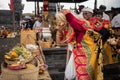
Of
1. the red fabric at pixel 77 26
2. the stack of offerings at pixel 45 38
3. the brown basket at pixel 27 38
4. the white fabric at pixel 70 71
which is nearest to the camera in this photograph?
the red fabric at pixel 77 26

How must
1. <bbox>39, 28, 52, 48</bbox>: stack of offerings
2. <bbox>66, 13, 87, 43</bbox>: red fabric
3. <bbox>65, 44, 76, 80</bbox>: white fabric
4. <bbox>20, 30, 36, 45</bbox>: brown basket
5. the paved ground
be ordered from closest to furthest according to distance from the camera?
1. <bbox>66, 13, 87, 43</bbox>: red fabric
2. <bbox>65, 44, 76, 80</bbox>: white fabric
3. the paved ground
4. <bbox>39, 28, 52, 48</bbox>: stack of offerings
5. <bbox>20, 30, 36, 45</bbox>: brown basket

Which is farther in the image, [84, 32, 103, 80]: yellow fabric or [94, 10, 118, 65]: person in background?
[94, 10, 118, 65]: person in background

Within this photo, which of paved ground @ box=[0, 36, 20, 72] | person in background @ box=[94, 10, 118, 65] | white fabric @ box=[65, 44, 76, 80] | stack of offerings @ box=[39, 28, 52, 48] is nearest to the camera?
white fabric @ box=[65, 44, 76, 80]

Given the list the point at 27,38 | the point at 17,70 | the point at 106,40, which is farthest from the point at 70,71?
the point at 27,38

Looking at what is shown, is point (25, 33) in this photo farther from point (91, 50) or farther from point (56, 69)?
point (91, 50)

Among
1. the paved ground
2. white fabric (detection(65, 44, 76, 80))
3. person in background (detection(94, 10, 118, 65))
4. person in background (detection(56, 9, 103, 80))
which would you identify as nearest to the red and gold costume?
person in background (detection(56, 9, 103, 80))

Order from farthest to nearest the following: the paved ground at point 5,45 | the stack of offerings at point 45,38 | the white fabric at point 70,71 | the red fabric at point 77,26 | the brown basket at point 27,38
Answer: the brown basket at point 27,38
the stack of offerings at point 45,38
the paved ground at point 5,45
the white fabric at point 70,71
the red fabric at point 77,26

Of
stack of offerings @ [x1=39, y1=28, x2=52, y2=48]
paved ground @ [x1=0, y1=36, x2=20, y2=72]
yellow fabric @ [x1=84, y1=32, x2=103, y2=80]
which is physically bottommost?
stack of offerings @ [x1=39, y1=28, x2=52, y2=48]

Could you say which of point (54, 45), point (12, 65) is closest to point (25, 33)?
point (54, 45)

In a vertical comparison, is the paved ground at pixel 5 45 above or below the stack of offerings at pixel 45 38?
above

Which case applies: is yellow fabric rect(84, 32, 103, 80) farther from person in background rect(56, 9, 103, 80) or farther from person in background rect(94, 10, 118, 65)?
person in background rect(94, 10, 118, 65)

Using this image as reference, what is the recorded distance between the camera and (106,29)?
5129 mm

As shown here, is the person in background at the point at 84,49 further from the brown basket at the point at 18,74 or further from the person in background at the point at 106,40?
the person in background at the point at 106,40

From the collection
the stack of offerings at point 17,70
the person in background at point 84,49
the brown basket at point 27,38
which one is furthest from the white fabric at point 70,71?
the brown basket at point 27,38
